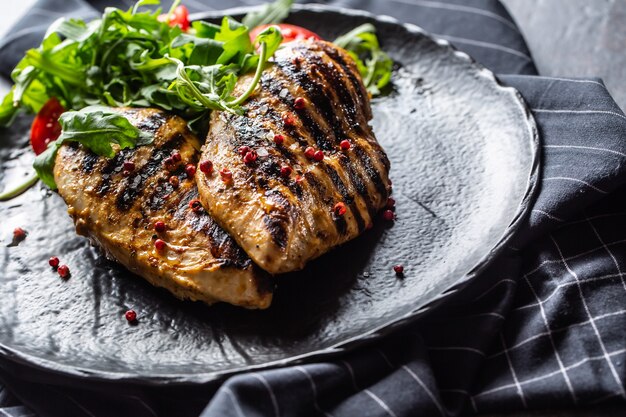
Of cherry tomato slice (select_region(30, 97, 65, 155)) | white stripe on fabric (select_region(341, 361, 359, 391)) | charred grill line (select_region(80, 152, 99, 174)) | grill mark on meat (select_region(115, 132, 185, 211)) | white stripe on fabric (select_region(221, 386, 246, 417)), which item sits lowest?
white stripe on fabric (select_region(341, 361, 359, 391))

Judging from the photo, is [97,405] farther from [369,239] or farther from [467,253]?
[467,253]

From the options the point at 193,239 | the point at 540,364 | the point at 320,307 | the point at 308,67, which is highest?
the point at 308,67

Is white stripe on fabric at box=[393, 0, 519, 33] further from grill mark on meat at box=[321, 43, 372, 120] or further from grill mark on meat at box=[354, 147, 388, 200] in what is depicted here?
grill mark on meat at box=[354, 147, 388, 200]

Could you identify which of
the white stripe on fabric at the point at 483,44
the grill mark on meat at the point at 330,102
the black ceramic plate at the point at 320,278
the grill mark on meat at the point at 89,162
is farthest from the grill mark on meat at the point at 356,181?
the white stripe on fabric at the point at 483,44

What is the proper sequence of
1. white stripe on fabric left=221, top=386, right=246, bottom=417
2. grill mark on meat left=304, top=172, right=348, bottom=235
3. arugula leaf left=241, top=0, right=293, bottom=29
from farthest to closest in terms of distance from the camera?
arugula leaf left=241, top=0, right=293, bottom=29 → grill mark on meat left=304, top=172, right=348, bottom=235 → white stripe on fabric left=221, top=386, right=246, bottom=417

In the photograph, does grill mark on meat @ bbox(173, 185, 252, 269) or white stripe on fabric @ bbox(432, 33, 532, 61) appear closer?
grill mark on meat @ bbox(173, 185, 252, 269)

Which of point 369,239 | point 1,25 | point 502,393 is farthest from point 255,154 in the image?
point 1,25

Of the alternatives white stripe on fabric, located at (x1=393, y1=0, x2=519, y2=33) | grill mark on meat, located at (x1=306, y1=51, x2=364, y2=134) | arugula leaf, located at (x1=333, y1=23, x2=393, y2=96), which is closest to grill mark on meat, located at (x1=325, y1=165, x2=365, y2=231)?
grill mark on meat, located at (x1=306, y1=51, x2=364, y2=134)
